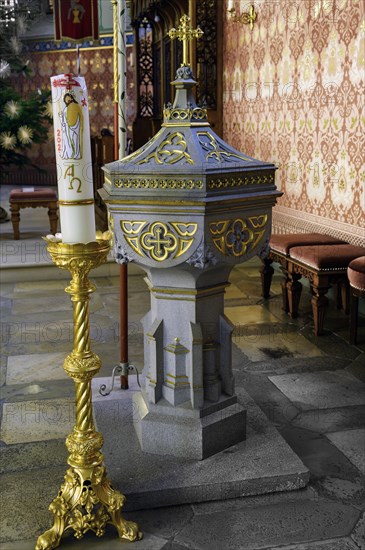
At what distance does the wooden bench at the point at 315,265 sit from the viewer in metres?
3.85

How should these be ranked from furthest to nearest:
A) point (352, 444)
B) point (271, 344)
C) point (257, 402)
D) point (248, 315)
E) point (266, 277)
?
point (266, 277) → point (248, 315) → point (271, 344) → point (257, 402) → point (352, 444)

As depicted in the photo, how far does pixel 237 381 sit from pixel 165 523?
1263 mm

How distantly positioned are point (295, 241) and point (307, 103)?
3.94 feet

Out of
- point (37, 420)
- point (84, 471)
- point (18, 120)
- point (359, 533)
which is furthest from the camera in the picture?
point (18, 120)

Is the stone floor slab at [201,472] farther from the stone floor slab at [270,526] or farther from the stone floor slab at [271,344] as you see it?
the stone floor slab at [271,344]

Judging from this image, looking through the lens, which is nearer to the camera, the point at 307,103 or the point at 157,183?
the point at 157,183

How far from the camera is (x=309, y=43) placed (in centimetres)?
479

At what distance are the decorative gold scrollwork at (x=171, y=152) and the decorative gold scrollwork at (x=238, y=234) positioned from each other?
0.22m

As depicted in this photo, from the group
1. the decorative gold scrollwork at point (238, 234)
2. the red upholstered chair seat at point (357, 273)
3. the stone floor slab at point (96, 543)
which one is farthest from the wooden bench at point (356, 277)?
the stone floor slab at point (96, 543)

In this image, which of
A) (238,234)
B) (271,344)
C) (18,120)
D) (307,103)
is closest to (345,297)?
(271,344)

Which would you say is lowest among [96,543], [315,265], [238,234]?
[96,543]

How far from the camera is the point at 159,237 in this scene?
2.02 meters

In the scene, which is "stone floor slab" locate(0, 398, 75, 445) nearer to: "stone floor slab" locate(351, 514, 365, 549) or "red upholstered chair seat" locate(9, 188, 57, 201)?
"stone floor slab" locate(351, 514, 365, 549)

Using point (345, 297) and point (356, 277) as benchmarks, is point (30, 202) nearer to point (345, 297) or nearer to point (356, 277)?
point (345, 297)
